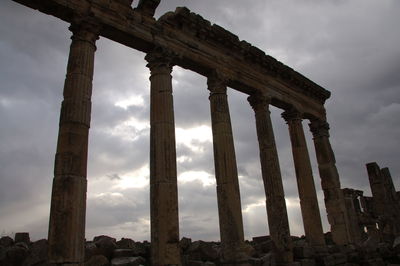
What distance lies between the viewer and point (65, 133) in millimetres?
9547

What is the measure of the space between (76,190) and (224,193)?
6005 millimetres

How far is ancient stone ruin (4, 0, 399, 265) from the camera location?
30.7ft

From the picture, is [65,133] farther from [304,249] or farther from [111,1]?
[304,249]

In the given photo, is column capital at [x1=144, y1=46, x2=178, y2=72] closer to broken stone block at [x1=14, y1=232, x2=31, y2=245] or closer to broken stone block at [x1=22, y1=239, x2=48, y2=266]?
broken stone block at [x1=22, y1=239, x2=48, y2=266]

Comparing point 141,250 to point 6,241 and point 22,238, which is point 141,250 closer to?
point 22,238

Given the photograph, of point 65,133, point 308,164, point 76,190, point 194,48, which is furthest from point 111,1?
point 308,164

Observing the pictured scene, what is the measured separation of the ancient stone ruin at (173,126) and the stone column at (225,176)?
0.13 ft

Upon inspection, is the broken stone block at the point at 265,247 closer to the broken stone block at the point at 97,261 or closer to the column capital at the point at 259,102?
the column capital at the point at 259,102

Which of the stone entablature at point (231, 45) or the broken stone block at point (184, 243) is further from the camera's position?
the stone entablature at point (231, 45)

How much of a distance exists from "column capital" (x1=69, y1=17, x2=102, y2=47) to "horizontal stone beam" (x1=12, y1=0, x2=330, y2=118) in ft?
0.46

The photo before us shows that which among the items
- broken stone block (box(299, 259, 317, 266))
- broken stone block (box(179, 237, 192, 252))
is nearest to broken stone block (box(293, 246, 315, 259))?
broken stone block (box(299, 259, 317, 266))

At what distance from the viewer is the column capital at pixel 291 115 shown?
18844 millimetres

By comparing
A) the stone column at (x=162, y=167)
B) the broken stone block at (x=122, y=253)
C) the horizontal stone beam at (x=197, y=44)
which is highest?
the horizontal stone beam at (x=197, y=44)

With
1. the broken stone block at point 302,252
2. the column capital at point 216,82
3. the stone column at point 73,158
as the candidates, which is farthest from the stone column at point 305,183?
the stone column at point 73,158
